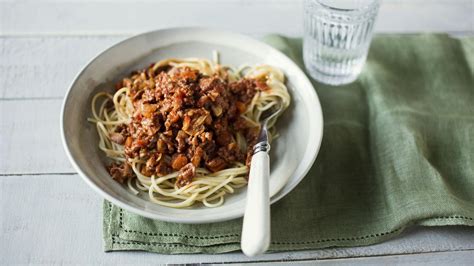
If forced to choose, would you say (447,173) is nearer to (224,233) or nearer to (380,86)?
(380,86)

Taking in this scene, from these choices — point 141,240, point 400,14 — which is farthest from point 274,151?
point 400,14

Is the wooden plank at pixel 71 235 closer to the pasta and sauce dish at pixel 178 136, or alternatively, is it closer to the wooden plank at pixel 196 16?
the pasta and sauce dish at pixel 178 136

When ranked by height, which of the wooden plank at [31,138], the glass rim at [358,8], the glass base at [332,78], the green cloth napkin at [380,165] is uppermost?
the glass rim at [358,8]

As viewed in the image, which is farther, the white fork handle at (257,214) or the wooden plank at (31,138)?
the wooden plank at (31,138)

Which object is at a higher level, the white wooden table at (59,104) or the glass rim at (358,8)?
the glass rim at (358,8)

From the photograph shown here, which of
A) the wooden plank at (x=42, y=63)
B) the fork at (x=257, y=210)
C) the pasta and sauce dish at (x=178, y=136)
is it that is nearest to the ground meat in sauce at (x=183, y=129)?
the pasta and sauce dish at (x=178, y=136)

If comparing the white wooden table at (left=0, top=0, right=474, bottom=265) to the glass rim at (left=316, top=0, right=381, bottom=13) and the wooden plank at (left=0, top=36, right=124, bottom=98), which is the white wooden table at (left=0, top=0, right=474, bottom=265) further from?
the glass rim at (left=316, top=0, right=381, bottom=13)

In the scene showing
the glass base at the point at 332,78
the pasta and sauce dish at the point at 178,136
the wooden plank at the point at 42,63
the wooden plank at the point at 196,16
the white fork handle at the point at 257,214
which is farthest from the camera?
the wooden plank at the point at 196,16

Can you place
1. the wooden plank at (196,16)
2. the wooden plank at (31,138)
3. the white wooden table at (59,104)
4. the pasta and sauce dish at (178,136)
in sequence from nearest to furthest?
the white wooden table at (59,104) → the pasta and sauce dish at (178,136) → the wooden plank at (31,138) → the wooden plank at (196,16)
